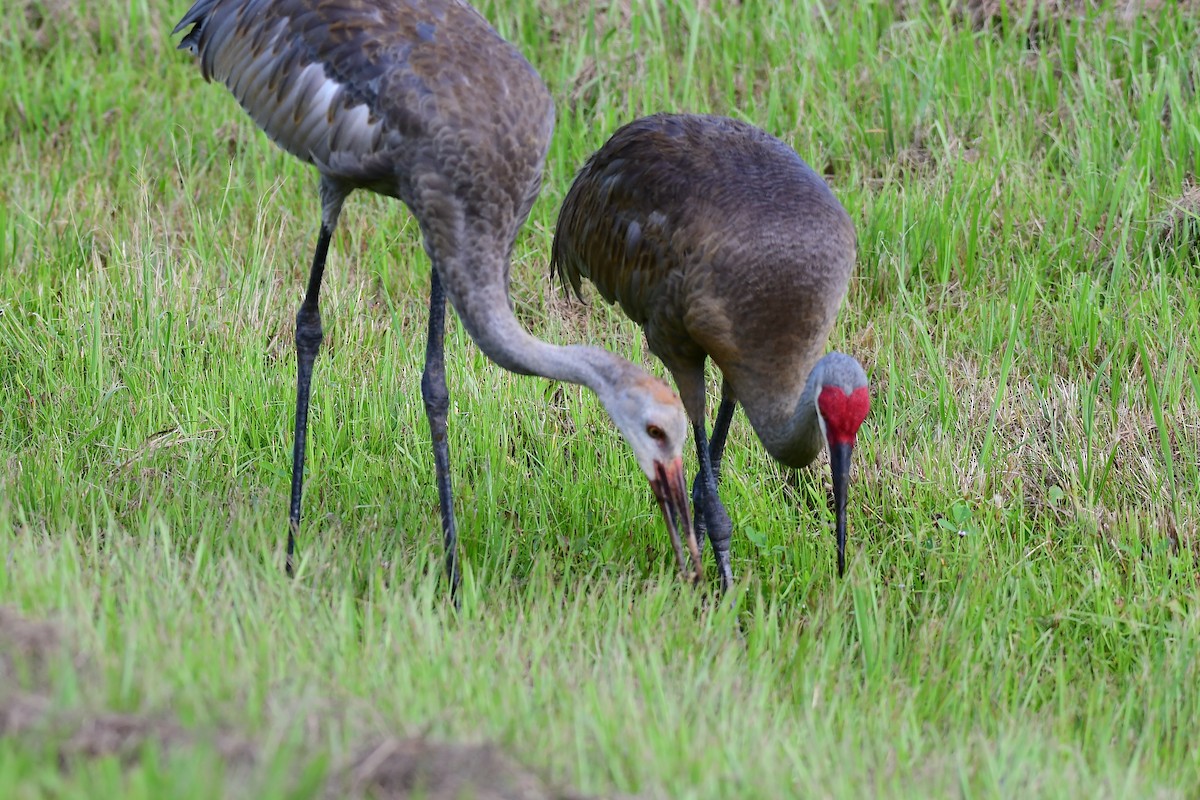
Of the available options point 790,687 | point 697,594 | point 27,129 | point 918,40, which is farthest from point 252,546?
point 918,40

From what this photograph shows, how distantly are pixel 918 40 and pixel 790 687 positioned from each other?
4125 millimetres

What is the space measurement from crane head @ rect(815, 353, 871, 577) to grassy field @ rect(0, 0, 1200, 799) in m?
0.34

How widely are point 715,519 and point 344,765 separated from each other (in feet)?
Answer: 8.09

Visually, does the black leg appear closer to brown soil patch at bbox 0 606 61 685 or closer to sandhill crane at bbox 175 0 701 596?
sandhill crane at bbox 175 0 701 596

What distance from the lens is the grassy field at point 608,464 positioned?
3.13 metres

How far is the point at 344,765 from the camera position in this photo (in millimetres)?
2688

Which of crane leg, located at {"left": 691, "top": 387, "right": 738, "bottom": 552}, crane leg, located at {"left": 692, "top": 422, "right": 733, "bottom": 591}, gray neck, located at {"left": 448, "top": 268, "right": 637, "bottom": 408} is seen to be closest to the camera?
gray neck, located at {"left": 448, "top": 268, "right": 637, "bottom": 408}

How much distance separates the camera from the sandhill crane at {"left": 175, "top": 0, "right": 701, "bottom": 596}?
4238mm

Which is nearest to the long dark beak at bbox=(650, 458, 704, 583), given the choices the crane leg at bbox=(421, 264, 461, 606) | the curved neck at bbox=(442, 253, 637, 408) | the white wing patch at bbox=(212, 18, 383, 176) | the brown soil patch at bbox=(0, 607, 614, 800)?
the curved neck at bbox=(442, 253, 637, 408)

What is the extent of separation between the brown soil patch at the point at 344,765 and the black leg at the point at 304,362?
1757mm

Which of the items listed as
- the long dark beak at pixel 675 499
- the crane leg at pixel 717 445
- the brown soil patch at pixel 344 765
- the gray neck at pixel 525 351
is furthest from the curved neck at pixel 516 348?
the brown soil patch at pixel 344 765

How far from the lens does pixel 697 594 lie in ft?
14.0

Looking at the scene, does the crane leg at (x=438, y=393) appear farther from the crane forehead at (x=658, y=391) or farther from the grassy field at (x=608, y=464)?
the crane forehead at (x=658, y=391)

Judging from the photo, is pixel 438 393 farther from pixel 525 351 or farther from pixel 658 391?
pixel 658 391
